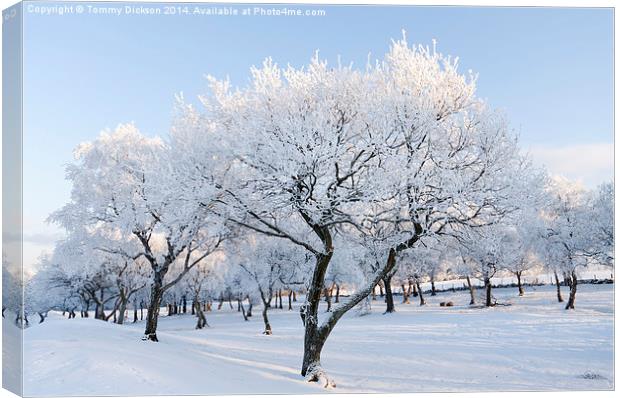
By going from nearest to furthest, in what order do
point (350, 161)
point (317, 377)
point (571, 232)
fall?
1. point (317, 377)
2. point (350, 161)
3. point (571, 232)

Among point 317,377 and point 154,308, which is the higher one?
point 154,308

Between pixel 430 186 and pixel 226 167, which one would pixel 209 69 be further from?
pixel 430 186

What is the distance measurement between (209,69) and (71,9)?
11.7 feet

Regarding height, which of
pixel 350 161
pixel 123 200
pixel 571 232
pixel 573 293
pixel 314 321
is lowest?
pixel 573 293

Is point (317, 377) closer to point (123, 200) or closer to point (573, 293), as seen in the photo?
point (123, 200)

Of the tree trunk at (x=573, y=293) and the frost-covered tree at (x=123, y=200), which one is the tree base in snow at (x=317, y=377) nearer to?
the frost-covered tree at (x=123, y=200)

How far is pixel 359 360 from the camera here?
1652 centimetres

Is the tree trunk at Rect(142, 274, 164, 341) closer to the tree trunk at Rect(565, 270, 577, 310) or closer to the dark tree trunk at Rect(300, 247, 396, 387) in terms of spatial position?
the dark tree trunk at Rect(300, 247, 396, 387)

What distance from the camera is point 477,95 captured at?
1356 centimetres

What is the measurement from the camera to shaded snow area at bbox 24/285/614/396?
1055 centimetres

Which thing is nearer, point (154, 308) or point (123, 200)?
point (154, 308)

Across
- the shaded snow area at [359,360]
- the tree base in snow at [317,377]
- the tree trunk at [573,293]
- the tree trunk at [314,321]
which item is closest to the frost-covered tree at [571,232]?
the tree trunk at [573,293]

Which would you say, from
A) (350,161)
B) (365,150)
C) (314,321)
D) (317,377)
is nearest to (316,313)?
(314,321)

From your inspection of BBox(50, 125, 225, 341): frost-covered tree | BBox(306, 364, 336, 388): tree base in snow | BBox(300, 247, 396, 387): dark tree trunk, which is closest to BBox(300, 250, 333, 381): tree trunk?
BBox(300, 247, 396, 387): dark tree trunk
